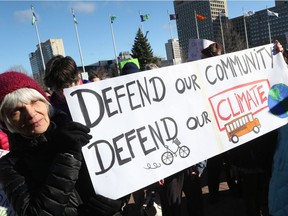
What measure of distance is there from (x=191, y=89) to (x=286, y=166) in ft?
2.51

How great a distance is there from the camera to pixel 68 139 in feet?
4.62

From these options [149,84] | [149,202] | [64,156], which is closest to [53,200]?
[64,156]

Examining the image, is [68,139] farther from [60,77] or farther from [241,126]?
[241,126]

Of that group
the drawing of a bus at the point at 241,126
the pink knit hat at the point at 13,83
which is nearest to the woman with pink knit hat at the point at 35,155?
the pink knit hat at the point at 13,83

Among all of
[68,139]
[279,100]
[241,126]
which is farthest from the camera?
[279,100]

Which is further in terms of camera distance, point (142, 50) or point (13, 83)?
point (142, 50)

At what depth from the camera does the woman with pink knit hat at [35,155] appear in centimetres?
136

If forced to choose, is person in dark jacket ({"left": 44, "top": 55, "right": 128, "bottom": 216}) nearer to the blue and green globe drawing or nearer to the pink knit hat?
the pink knit hat

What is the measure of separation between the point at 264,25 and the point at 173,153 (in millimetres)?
48051

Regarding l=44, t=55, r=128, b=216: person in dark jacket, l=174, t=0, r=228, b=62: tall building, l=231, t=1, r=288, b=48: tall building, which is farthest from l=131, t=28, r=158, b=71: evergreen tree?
l=44, t=55, r=128, b=216: person in dark jacket

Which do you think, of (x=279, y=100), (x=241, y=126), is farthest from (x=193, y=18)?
(x=241, y=126)

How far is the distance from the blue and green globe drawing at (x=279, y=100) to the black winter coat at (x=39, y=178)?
169 cm

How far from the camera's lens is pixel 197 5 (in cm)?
4494

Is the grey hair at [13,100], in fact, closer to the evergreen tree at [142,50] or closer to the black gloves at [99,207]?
the black gloves at [99,207]
